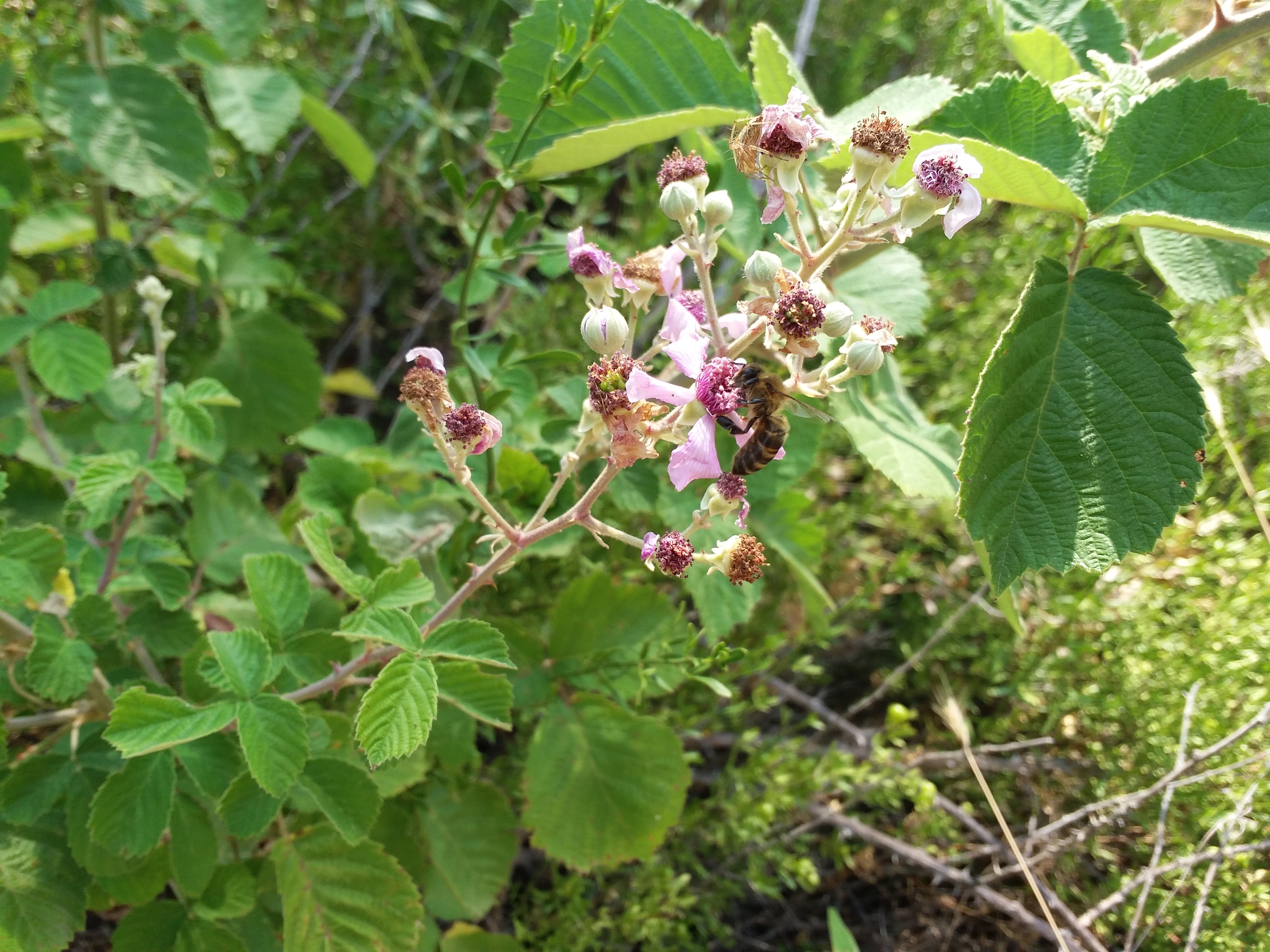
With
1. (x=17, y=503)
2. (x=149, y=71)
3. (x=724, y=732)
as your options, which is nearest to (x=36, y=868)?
(x=17, y=503)

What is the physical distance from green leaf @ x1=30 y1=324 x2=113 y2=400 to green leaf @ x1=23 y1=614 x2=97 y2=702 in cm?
69

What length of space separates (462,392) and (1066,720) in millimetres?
1943

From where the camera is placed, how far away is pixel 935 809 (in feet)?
7.20

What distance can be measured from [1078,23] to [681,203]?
1163mm

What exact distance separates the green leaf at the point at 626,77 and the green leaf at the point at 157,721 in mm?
1105

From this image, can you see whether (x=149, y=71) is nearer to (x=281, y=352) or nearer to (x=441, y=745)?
(x=281, y=352)

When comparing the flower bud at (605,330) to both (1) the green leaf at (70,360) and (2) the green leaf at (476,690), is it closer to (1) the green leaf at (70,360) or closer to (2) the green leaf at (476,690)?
(2) the green leaf at (476,690)

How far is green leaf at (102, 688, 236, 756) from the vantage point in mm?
1197

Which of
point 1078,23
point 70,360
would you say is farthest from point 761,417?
point 70,360

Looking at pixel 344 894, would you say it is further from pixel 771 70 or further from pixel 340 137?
pixel 340 137

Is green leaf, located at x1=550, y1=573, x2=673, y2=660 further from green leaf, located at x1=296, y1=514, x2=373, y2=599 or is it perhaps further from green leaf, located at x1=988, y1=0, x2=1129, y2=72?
green leaf, located at x1=988, y1=0, x2=1129, y2=72

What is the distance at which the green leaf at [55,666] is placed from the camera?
1.40 metres

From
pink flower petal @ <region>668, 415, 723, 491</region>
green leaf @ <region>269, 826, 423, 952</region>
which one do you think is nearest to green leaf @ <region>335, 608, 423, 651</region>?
pink flower petal @ <region>668, 415, 723, 491</region>

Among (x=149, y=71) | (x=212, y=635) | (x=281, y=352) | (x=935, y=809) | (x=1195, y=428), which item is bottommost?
(x=935, y=809)
